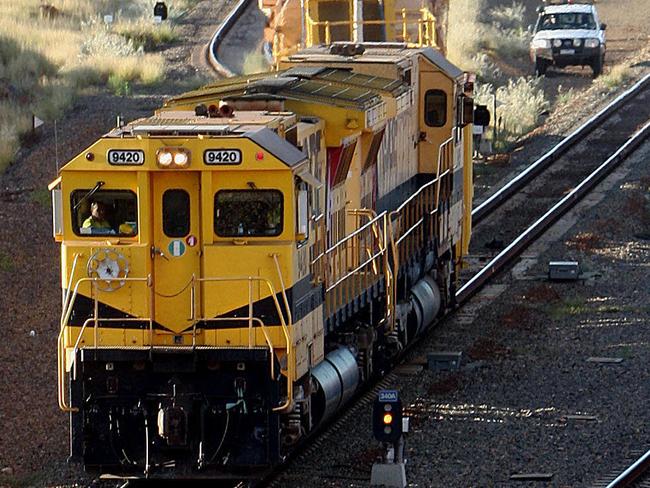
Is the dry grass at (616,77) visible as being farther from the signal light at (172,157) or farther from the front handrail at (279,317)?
the signal light at (172,157)

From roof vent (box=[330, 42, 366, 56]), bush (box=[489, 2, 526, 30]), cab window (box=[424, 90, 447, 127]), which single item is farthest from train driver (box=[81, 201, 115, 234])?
bush (box=[489, 2, 526, 30])

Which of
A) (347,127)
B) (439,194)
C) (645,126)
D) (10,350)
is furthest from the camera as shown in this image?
(645,126)

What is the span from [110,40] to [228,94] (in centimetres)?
2833

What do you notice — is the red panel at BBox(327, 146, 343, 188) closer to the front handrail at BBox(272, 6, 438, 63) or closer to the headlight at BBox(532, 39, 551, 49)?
the front handrail at BBox(272, 6, 438, 63)

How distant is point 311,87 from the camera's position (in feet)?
59.0

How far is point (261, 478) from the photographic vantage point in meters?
15.0

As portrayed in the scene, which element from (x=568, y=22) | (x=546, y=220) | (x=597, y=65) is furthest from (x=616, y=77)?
(x=546, y=220)

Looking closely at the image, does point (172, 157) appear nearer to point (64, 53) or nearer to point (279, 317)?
point (279, 317)

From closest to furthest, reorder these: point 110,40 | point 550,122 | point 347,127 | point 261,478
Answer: point 261,478, point 347,127, point 550,122, point 110,40

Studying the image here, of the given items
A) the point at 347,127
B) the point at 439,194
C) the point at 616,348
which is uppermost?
the point at 347,127

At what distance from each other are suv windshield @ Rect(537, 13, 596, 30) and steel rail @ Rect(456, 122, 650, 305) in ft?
35.0

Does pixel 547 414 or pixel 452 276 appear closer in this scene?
pixel 547 414

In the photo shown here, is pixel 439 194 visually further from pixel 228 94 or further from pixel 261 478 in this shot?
pixel 261 478

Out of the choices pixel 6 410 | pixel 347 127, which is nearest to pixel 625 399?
pixel 347 127
